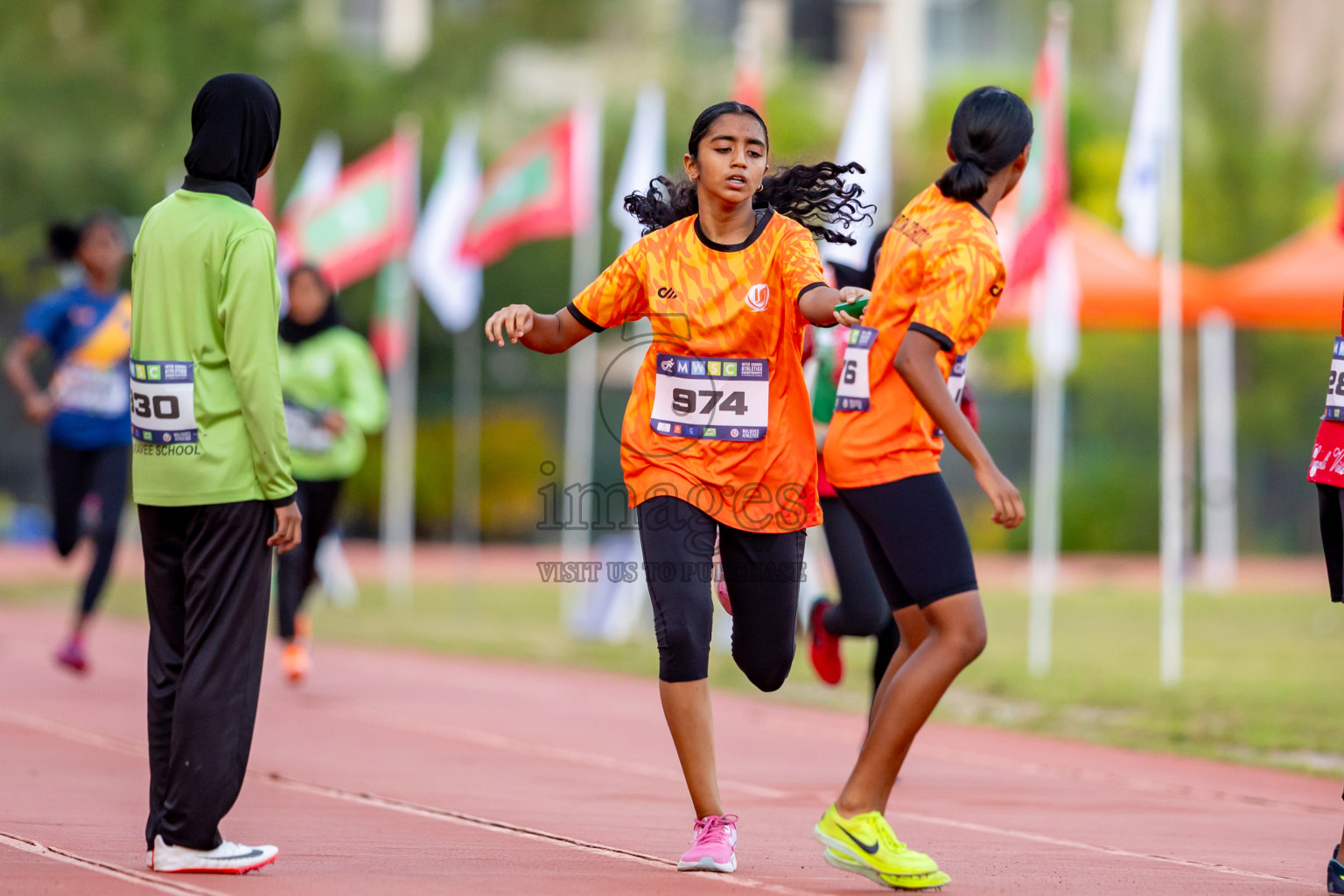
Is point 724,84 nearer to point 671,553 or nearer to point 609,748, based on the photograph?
point 609,748

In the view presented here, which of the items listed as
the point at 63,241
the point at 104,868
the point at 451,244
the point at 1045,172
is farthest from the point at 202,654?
the point at 451,244

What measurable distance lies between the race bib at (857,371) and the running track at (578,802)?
53.6 inches

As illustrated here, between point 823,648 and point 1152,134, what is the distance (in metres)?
5.90

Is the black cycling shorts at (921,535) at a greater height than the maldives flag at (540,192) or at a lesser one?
lesser

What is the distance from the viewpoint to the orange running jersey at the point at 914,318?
15.9 ft

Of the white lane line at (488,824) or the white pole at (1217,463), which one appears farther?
the white pole at (1217,463)

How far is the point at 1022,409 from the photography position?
29.4 m

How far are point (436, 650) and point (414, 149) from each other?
22.9ft

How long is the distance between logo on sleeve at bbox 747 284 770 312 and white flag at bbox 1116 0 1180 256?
292 inches

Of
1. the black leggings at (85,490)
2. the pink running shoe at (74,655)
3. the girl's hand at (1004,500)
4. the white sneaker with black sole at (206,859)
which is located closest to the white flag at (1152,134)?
the black leggings at (85,490)

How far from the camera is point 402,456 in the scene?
22.0 meters

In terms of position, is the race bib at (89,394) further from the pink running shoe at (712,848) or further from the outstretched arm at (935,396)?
the outstretched arm at (935,396)

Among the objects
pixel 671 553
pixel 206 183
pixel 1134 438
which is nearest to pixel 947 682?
pixel 671 553

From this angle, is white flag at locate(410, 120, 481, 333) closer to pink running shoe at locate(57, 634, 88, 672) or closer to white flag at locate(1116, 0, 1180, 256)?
white flag at locate(1116, 0, 1180, 256)
